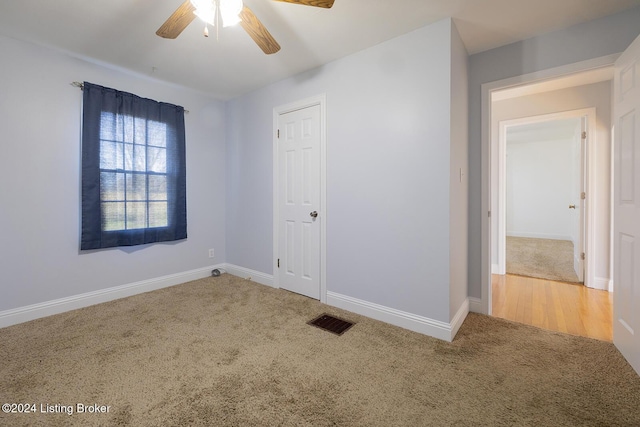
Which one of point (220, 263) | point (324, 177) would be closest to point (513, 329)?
point (324, 177)

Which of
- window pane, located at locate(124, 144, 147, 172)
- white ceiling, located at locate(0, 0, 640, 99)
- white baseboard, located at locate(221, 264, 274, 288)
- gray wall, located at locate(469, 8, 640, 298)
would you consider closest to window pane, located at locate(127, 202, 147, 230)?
window pane, located at locate(124, 144, 147, 172)

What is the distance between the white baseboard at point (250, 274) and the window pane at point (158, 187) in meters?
1.33

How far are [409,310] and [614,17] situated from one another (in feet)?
9.29

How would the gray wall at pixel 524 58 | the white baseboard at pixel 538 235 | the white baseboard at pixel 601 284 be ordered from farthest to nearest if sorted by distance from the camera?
the white baseboard at pixel 538 235
the white baseboard at pixel 601 284
the gray wall at pixel 524 58

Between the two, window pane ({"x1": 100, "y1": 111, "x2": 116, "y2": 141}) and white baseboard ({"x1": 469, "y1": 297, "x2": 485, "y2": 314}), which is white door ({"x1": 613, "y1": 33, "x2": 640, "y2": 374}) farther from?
window pane ({"x1": 100, "y1": 111, "x2": 116, "y2": 141})

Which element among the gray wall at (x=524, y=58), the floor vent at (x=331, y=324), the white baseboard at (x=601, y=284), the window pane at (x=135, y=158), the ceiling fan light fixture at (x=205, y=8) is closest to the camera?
the ceiling fan light fixture at (x=205, y=8)

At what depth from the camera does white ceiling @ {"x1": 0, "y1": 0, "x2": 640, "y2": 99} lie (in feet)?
6.49

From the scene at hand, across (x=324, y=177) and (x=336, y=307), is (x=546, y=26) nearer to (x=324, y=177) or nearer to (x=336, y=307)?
(x=324, y=177)

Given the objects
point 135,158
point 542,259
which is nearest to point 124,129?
point 135,158

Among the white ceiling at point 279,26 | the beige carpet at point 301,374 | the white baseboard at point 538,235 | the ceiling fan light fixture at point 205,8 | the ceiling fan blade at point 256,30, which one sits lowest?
the beige carpet at point 301,374

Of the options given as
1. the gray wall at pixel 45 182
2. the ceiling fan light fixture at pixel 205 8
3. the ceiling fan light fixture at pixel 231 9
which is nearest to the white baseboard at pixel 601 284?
the ceiling fan light fixture at pixel 231 9

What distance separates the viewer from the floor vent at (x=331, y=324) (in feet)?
7.66

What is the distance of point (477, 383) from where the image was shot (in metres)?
1.65

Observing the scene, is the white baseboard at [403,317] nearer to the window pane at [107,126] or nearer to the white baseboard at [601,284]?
the white baseboard at [601,284]
